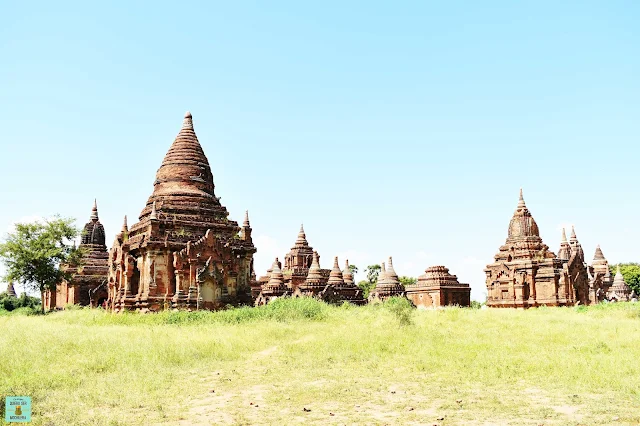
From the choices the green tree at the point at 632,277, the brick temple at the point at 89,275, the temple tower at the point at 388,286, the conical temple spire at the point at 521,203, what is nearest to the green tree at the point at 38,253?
the brick temple at the point at 89,275

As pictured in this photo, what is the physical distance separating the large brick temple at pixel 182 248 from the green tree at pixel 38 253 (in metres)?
5.60

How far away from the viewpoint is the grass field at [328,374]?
29.1 feet

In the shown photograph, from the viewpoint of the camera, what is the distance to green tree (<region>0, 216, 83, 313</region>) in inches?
1282

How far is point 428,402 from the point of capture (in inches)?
373

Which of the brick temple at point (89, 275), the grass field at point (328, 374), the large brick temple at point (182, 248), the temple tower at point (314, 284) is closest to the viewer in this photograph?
the grass field at point (328, 374)

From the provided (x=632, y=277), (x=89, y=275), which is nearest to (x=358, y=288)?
(x=89, y=275)

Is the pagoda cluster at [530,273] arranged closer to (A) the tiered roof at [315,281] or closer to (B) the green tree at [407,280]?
(A) the tiered roof at [315,281]

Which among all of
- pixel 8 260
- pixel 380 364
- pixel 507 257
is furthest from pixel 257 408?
pixel 507 257

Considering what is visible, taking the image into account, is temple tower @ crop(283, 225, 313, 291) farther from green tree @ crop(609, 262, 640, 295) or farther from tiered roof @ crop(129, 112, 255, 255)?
green tree @ crop(609, 262, 640, 295)

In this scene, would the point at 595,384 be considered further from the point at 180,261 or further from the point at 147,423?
the point at 180,261

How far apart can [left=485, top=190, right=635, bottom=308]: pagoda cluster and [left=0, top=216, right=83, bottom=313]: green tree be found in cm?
2716

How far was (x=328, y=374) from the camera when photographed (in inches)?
470

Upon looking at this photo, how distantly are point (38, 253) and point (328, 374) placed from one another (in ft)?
85.7

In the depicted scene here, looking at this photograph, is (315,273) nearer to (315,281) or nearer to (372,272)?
(315,281)
